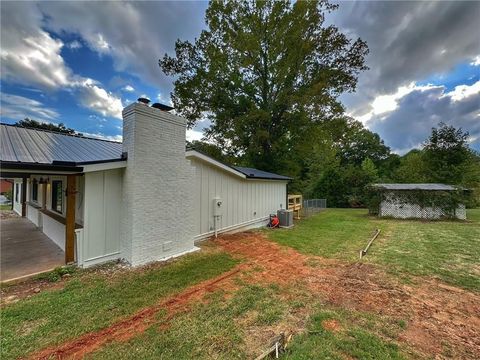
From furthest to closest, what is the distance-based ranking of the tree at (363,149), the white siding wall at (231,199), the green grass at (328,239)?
the tree at (363,149)
the white siding wall at (231,199)
the green grass at (328,239)

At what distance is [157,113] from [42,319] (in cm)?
445

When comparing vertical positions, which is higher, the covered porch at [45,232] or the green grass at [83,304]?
the covered porch at [45,232]

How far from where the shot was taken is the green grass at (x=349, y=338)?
7.95ft

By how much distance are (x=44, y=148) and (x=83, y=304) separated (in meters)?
3.79

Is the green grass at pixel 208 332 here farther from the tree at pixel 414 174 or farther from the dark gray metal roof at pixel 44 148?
the tree at pixel 414 174

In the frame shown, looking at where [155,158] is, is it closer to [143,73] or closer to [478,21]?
[143,73]

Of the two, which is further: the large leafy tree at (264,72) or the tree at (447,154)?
the tree at (447,154)

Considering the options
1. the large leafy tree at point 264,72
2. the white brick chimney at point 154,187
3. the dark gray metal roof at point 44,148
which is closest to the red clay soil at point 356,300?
the white brick chimney at point 154,187

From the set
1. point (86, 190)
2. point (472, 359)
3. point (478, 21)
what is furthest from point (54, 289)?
point (478, 21)

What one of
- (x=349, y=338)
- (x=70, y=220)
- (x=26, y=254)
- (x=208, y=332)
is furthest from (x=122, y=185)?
(x=349, y=338)

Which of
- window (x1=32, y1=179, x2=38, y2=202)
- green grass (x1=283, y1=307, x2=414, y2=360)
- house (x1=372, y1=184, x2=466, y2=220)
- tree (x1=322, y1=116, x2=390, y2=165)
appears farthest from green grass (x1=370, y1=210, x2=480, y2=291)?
tree (x1=322, y1=116, x2=390, y2=165)

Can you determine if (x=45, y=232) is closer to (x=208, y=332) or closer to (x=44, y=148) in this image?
(x=44, y=148)

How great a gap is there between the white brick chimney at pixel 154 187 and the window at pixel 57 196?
10.5 ft

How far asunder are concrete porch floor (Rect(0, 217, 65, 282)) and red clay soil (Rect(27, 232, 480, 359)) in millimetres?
3058
